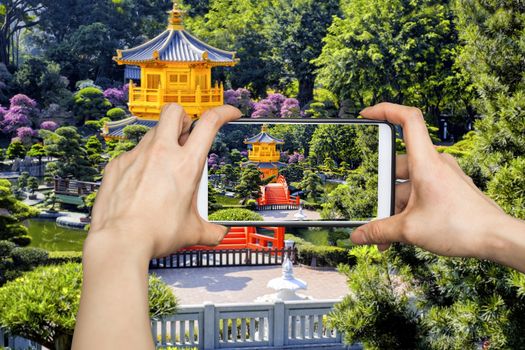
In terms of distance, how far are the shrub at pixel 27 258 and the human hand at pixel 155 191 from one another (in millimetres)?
7976

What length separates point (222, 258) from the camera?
418 inches

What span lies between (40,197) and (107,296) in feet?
54.4

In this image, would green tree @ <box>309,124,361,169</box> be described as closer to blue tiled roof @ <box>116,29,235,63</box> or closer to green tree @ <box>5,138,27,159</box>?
blue tiled roof @ <box>116,29,235,63</box>

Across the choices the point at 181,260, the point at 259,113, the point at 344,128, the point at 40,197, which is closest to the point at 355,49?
the point at 259,113

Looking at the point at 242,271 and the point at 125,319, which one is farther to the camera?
the point at 242,271

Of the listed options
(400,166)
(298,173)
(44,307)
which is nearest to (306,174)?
(298,173)

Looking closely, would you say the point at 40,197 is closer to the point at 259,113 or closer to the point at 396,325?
the point at 259,113

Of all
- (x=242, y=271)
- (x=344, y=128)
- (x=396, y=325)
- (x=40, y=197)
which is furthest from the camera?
(x=40, y=197)

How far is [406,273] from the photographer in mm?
3814

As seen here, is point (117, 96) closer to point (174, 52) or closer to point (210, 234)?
point (174, 52)

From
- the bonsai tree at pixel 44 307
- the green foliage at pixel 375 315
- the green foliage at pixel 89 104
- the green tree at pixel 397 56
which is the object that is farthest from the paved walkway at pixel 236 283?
the green foliage at pixel 89 104

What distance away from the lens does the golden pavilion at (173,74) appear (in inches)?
603

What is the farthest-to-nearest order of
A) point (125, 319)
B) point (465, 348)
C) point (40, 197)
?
1. point (40, 197)
2. point (465, 348)
3. point (125, 319)

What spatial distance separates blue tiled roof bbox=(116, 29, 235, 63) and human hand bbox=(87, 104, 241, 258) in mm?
14520
